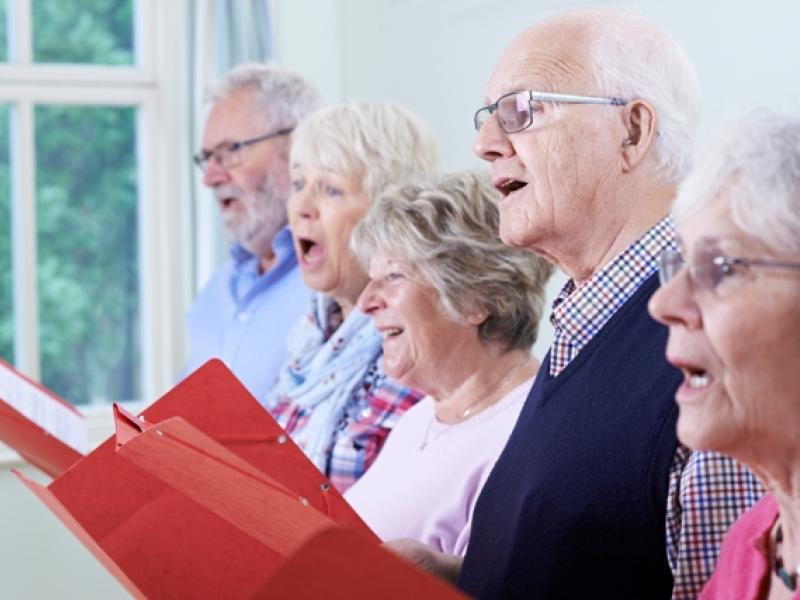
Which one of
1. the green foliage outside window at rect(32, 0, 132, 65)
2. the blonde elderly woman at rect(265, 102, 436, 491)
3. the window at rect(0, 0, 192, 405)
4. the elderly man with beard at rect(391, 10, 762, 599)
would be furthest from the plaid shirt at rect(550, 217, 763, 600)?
the green foliage outside window at rect(32, 0, 132, 65)

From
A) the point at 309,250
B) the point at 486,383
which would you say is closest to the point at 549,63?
the point at 486,383

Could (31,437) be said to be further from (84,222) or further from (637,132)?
(84,222)

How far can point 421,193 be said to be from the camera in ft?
7.34

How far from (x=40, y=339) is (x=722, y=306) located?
364cm

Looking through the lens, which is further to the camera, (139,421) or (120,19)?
(120,19)

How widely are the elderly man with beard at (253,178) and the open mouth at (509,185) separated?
145 centimetres

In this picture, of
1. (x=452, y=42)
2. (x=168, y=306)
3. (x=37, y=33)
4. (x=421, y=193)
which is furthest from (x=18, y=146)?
(x=421, y=193)

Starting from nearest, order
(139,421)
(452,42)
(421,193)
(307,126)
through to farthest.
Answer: (139,421), (421,193), (307,126), (452,42)

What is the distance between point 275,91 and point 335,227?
0.80 m

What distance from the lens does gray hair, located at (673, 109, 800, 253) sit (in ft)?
3.78

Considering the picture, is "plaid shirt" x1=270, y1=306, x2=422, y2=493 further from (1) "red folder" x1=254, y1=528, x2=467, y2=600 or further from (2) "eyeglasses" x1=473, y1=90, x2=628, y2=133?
(1) "red folder" x1=254, y1=528, x2=467, y2=600

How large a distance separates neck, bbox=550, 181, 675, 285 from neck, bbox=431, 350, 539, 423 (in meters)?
0.45

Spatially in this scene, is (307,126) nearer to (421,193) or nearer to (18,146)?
(421,193)

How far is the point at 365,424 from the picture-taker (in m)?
2.46
